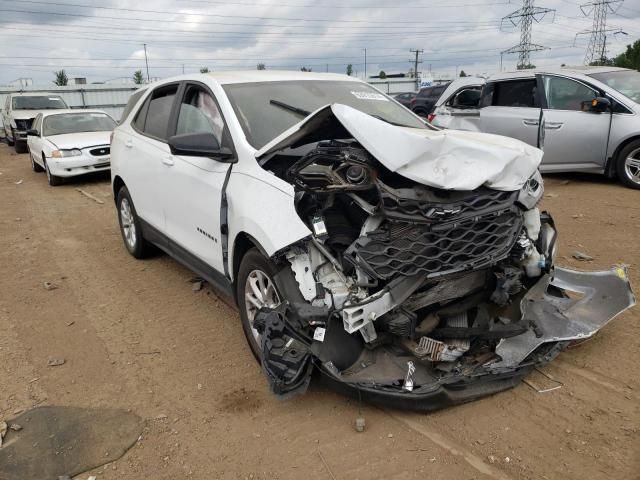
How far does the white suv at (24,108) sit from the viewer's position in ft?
61.4

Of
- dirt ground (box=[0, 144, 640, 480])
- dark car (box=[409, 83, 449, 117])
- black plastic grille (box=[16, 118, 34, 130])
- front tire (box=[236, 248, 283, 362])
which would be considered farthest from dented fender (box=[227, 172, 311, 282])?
black plastic grille (box=[16, 118, 34, 130])

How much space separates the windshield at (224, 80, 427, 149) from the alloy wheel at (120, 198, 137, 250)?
7.79 feet

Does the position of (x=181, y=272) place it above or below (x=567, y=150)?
below

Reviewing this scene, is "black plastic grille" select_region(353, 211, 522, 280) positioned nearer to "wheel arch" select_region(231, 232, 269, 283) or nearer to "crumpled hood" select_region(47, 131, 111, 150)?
"wheel arch" select_region(231, 232, 269, 283)

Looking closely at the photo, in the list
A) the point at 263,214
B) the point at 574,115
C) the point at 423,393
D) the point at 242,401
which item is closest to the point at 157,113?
the point at 263,214

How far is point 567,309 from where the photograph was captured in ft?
12.0

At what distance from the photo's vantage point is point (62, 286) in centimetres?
538

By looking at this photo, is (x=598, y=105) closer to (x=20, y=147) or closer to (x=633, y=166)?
(x=633, y=166)

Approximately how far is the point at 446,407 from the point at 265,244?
4.52 ft

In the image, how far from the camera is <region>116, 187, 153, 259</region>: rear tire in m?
5.64

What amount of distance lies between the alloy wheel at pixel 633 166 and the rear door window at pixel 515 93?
1657mm

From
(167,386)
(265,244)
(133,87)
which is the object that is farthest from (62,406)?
(133,87)

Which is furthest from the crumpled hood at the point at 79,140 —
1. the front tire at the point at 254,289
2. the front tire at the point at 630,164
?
the front tire at the point at 630,164

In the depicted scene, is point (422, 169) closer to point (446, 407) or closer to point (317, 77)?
point (446, 407)
